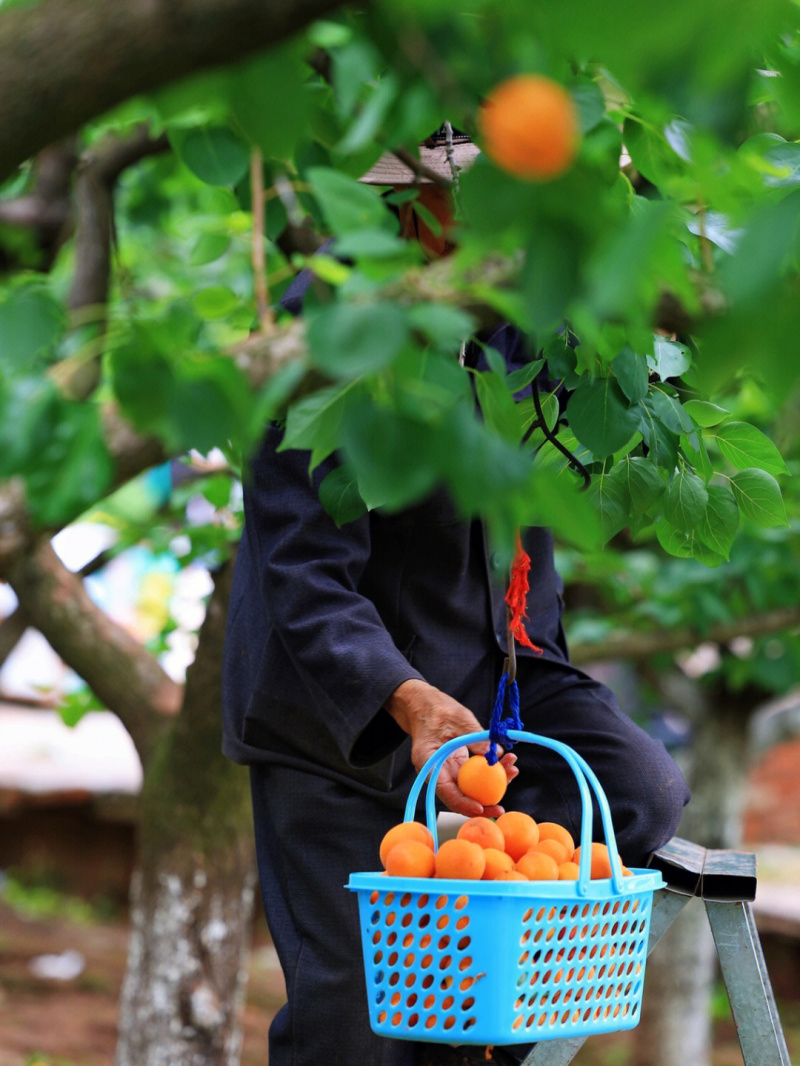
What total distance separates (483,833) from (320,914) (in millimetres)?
531

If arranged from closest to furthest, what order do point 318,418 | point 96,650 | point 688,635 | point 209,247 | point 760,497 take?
1. point 318,418
2. point 760,497
3. point 209,247
4. point 96,650
5. point 688,635

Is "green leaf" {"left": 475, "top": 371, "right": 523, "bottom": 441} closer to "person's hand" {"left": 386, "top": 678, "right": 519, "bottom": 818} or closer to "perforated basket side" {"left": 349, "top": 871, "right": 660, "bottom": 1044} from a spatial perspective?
"perforated basket side" {"left": 349, "top": 871, "right": 660, "bottom": 1044}

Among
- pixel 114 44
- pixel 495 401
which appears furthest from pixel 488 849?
pixel 114 44

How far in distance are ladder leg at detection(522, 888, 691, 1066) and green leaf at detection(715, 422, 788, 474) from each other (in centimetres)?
70

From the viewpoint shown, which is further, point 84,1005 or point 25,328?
point 84,1005

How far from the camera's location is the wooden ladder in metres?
1.76

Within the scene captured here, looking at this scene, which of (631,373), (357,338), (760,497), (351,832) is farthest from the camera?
(351,832)

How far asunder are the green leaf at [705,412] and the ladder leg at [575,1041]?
29.4 inches

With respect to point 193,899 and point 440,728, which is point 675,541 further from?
point 193,899

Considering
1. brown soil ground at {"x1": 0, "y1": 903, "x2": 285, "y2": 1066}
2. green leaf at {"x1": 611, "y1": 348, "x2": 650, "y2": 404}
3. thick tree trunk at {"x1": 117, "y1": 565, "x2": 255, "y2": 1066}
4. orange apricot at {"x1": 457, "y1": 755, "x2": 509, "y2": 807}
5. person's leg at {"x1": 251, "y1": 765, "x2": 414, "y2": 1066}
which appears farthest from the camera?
brown soil ground at {"x1": 0, "y1": 903, "x2": 285, "y2": 1066}

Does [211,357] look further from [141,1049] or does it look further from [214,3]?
[141,1049]

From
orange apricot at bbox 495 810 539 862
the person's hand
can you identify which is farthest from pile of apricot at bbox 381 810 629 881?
the person's hand

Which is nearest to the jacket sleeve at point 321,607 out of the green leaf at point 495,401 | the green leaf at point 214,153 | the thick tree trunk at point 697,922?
the green leaf at point 214,153

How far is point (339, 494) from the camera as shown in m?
1.55
